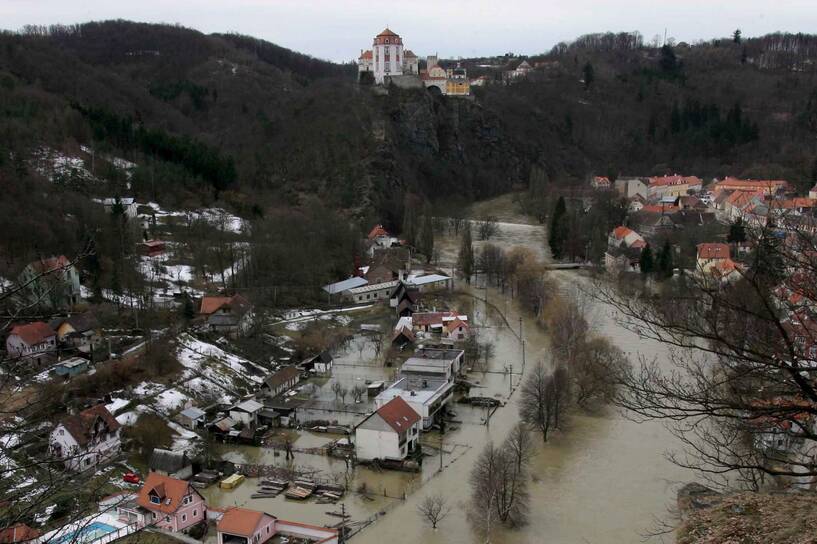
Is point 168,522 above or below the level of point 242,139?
below

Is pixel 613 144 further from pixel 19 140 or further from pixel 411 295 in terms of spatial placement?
pixel 19 140

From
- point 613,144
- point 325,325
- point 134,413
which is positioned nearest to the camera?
point 134,413

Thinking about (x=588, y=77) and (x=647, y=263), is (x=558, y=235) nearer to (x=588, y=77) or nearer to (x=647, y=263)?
(x=647, y=263)

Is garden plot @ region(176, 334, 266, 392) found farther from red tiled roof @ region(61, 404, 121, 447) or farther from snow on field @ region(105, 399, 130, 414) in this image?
red tiled roof @ region(61, 404, 121, 447)

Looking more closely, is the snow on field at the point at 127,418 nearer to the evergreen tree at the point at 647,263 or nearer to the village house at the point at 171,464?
the village house at the point at 171,464

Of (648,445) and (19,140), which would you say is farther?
(19,140)

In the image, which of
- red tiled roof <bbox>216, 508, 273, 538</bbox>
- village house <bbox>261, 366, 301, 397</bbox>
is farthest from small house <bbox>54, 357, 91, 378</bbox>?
red tiled roof <bbox>216, 508, 273, 538</bbox>

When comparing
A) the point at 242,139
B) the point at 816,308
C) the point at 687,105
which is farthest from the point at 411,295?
the point at 687,105

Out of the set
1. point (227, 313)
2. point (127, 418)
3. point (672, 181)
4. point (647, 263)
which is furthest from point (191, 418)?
point (672, 181)

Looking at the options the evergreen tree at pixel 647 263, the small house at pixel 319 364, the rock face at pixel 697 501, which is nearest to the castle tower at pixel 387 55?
A: the evergreen tree at pixel 647 263
